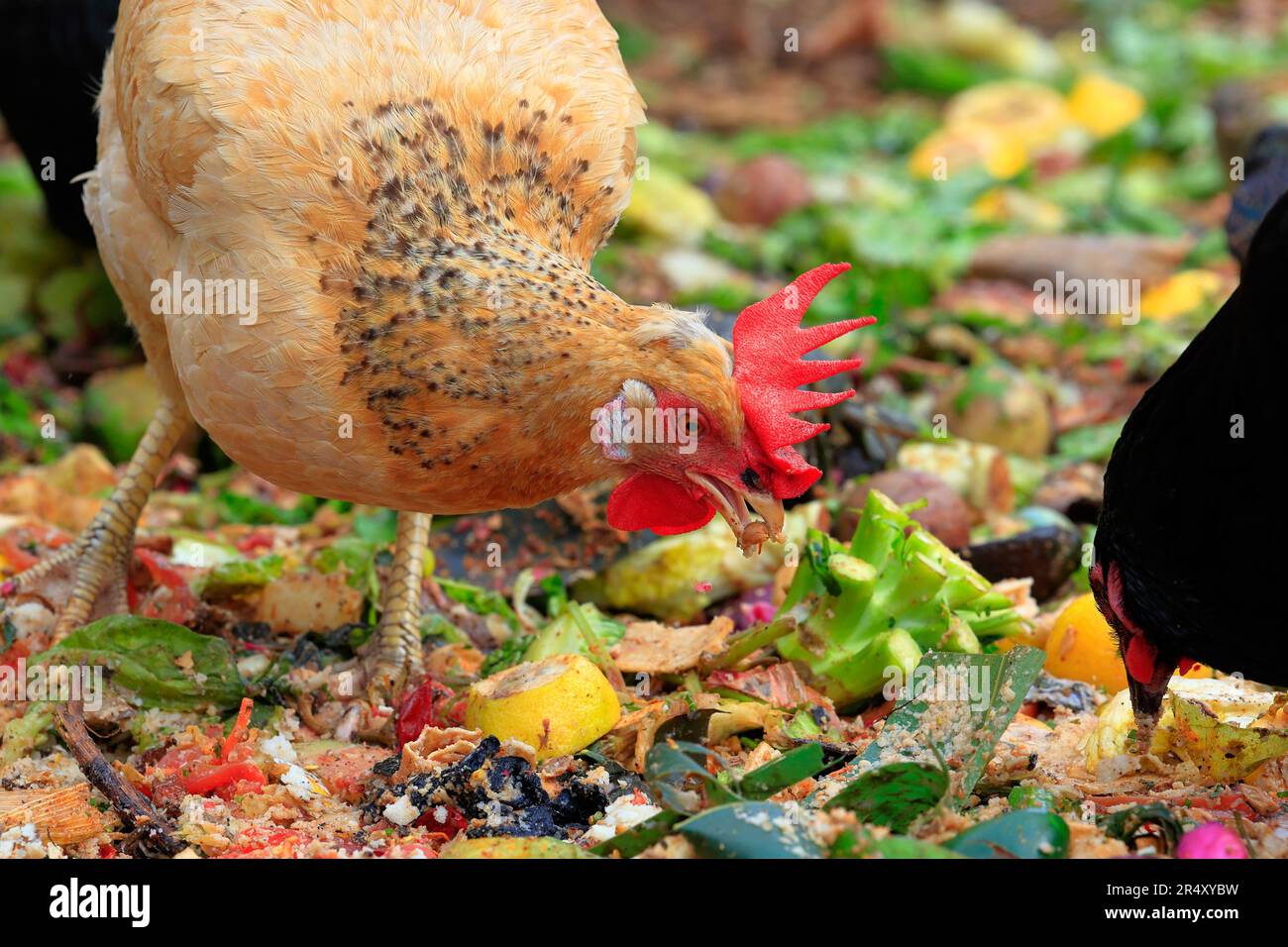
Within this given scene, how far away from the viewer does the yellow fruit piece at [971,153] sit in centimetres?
911

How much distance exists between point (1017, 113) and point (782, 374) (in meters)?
7.30

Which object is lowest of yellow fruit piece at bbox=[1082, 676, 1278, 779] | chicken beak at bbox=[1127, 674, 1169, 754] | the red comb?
yellow fruit piece at bbox=[1082, 676, 1278, 779]

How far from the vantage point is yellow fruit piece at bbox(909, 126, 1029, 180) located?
9.11 metres

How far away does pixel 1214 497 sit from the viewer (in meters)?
3.06

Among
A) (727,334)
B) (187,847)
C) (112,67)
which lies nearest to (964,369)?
(727,334)

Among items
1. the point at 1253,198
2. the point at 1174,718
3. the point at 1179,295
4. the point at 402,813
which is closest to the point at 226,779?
the point at 402,813

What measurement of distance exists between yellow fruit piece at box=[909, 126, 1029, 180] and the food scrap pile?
71cm

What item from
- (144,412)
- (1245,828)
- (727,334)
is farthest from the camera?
(144,412)

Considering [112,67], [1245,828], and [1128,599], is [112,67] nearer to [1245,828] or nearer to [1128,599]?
[1128,599]

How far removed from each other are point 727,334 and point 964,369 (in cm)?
160

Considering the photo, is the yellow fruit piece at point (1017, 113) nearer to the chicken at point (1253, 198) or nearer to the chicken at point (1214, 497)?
the chicken at point (1253, 198)

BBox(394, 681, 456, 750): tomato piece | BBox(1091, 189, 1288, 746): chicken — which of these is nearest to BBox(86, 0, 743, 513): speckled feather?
BBox(394, 681, 456, 750): tomato piece

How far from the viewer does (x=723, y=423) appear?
3.21 metres

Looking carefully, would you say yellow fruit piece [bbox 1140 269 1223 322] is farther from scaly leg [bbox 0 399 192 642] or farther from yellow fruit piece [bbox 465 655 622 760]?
scaly leg [bbox 0 399 192 642]
